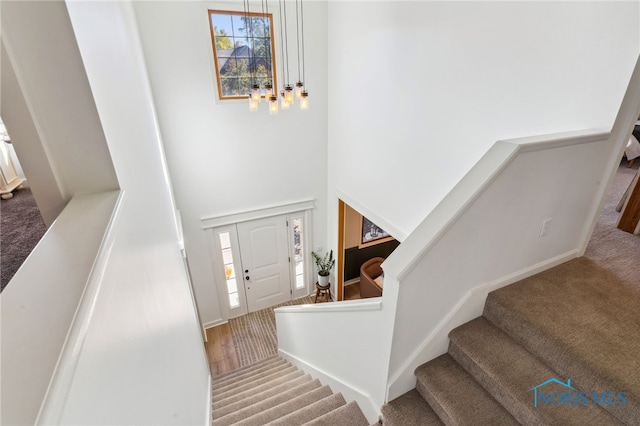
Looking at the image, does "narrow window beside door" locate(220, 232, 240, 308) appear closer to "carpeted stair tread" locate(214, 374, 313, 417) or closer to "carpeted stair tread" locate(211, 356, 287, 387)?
"carpeted stair tread" locate(211, 356, 287, 387)

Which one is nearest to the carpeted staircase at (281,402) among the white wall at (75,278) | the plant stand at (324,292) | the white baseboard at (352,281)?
the white wall at (75,278)

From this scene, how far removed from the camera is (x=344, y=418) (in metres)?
2.19

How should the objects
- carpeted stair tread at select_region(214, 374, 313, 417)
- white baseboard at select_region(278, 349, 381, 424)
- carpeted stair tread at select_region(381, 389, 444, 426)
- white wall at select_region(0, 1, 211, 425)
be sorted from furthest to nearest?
carpeted stair tread at select_region(214, 374, 313, 417), white baseboard at select_region(278, 349, 381, 424), carpeted stair tread at select_region(381, 389, 444, 426), white wall at select_region(0, 1, 211, 425)

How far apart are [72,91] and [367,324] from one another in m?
1.84

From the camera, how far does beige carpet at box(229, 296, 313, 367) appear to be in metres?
5.05

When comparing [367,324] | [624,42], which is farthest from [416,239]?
[624,42]

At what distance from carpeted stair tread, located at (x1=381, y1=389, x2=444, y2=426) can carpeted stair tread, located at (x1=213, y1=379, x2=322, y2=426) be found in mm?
1266

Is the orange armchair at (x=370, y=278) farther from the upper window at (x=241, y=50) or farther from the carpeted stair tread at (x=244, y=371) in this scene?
the upper window at (x=241, y=50)

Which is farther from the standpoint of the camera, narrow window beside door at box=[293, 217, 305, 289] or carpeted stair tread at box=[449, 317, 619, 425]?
narrow window beside door at box=[293, 217, 305, 289]

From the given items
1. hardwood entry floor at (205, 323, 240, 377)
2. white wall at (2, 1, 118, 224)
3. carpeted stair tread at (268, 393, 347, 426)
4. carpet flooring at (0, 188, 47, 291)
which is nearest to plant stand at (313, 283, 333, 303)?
hardwood entry floor at (205, 323, 240, 377)

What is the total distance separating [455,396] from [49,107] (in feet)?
7.22

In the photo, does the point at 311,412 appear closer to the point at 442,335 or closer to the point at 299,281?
the point at 442,335

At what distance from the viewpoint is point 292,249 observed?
589cm

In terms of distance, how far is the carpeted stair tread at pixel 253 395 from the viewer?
294cm
